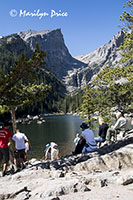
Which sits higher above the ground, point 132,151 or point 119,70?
point 119,70

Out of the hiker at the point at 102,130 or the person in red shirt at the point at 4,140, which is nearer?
the person in red shirt at the point at 4,140

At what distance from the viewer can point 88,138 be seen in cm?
875

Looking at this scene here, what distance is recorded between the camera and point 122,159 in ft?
24.2

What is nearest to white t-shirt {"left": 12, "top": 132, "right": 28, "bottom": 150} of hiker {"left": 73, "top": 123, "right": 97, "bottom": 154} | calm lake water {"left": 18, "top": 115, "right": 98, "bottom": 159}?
hiker {"left": 73, "top": 123, "right": 97, "bottom": 154}

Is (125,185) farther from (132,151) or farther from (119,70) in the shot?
(119,70)

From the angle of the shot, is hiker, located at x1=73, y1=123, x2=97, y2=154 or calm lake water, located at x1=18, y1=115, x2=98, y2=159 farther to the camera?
calm lake water, located at x1=18, y1=115, x2=98, y2=159

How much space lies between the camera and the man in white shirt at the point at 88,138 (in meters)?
8.69

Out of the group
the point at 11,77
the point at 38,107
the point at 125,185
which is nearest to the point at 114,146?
the point at 125,185

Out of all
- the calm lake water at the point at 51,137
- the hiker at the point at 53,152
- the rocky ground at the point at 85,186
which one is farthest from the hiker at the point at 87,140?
the calm lake water at the point at 51,137

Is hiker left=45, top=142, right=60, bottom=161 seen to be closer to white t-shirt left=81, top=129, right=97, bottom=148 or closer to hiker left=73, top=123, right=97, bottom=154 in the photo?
hiker left=73, top=123, right=97, bottom=154

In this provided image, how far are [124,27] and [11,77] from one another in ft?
34.5

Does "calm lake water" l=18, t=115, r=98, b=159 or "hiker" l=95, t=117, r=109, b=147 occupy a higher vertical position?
"hiker" l=95, t=117, r=109, b=147

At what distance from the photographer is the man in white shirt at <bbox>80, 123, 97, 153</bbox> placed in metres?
8.69

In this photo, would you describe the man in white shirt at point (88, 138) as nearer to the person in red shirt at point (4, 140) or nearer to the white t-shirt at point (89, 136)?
the white t-shirt at point (89, 136)
